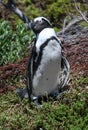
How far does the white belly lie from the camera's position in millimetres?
5215

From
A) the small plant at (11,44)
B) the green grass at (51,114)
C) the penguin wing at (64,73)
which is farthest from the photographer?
the small plant at (11,44)

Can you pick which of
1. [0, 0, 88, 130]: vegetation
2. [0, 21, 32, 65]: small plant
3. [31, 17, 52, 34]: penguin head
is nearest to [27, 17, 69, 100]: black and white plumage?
[31, 17, 52, 34]: penguin head

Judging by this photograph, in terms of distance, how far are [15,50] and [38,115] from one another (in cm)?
222

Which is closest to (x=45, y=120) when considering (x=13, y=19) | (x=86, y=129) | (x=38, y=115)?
(x=38, y=115)

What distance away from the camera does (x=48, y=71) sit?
17.4 ft

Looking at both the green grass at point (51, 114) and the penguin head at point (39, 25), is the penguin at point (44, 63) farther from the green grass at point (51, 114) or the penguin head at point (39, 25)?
the green grass at point (51, 114)

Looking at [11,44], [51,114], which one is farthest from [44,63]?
[11,44]

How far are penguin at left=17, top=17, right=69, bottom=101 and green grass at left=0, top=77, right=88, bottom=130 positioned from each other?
0.13 meters

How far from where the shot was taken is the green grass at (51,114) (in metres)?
4.98

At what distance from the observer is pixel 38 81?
17.7 ft

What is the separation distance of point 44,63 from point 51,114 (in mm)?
485

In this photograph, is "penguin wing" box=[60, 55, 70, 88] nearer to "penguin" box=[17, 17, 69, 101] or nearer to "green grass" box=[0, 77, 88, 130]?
"penguin" box=[17, 17, 69, 101]

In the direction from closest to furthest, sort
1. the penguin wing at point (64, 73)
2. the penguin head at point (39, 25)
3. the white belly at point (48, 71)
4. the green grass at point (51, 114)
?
1. the green grass at point (51, 114)
2. the white belly at point (48, 71)
3. the penguin head at point (39, 25)
4. the penguin wing at point (64, 73)

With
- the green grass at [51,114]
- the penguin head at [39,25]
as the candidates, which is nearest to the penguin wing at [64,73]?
the green grass at [51,114]
